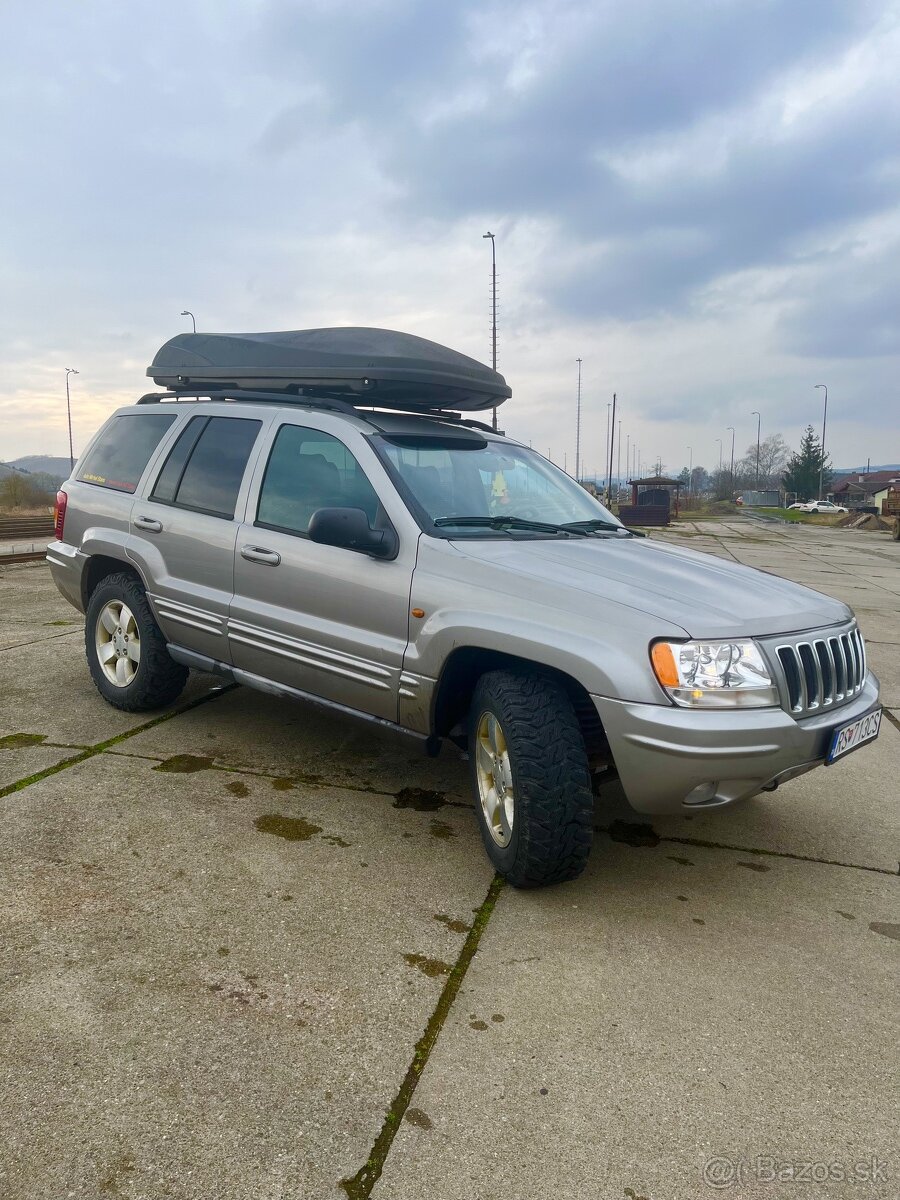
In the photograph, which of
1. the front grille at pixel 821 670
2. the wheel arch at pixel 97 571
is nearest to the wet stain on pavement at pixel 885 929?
the front grille at pixel 821 670

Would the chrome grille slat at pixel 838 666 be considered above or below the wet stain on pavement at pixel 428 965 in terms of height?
above

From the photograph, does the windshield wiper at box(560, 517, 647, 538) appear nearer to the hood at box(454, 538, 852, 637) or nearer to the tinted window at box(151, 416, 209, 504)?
the hood at box(454, 538, 852, 637)

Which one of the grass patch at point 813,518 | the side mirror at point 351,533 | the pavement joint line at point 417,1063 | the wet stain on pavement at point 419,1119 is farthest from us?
the grass patch at point 813,518

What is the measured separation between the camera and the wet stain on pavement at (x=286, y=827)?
3428 millimetres

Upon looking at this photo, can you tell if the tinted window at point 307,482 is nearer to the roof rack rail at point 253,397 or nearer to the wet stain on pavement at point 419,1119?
the roof rack rail at point 253,397

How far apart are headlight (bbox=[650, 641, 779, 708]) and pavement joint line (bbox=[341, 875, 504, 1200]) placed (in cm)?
97

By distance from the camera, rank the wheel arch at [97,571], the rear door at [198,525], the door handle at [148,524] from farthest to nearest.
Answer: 1. the wheel arch at [97,571]
2. the door handle at [148,524]
3. the rear door at [198,525]

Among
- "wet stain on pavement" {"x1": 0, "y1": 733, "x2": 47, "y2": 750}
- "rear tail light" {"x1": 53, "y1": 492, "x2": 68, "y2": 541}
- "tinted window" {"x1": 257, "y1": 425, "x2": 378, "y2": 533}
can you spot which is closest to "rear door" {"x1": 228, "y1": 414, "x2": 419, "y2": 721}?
"tinted window" {"x1": 257, "y1": 425, "x2": 378, "y2": 533}

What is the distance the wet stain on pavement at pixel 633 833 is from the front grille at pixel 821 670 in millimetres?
957

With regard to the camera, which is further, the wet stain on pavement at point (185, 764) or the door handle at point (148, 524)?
the door handle at point (148, 524)

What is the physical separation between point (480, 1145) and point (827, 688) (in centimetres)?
191

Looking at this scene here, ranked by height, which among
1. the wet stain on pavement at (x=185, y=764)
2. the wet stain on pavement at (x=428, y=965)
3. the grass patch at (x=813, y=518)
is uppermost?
the wet stain on pavement at (x=185, y=764)

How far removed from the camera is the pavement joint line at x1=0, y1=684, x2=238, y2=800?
12.5 ft

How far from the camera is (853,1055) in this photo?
90.0 inches
